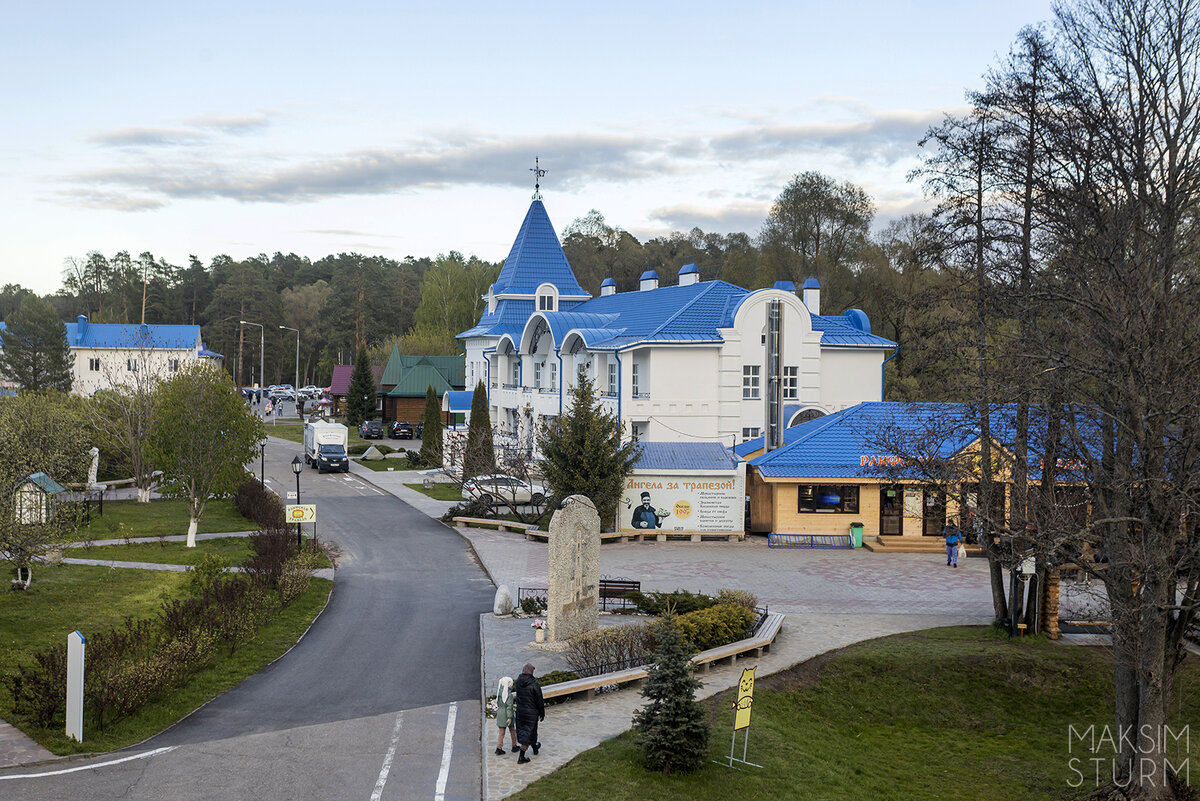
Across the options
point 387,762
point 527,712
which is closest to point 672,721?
point 527,712

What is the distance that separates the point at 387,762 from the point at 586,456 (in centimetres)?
1857

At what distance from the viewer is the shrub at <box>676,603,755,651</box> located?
61.4ft

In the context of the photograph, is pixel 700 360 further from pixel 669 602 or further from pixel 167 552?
pixel 167 552

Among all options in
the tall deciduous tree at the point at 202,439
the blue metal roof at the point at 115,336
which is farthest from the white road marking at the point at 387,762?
the blue metal roof at the point at 115,336

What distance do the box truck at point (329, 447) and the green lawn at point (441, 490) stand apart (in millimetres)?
6307

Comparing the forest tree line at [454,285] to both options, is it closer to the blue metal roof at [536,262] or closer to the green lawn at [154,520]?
the blue metal roof at [536,262]

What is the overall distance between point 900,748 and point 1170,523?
5.64 m

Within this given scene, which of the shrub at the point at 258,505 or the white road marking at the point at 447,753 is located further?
the shrub at the point at 258,505

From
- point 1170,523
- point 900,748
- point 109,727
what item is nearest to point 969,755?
point 900,748

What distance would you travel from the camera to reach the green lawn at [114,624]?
49.1 feet

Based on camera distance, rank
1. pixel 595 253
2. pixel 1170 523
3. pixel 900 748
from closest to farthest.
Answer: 1. pixel 1170 523
2. pixel 900 748
3. pixel 595 253

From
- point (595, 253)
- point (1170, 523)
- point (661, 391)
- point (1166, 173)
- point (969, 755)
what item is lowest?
point (969, 755)

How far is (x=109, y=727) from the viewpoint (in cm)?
1486

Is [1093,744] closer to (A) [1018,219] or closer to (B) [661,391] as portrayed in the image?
(A) [1018,219]
